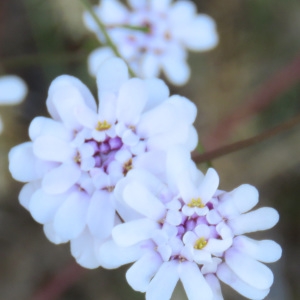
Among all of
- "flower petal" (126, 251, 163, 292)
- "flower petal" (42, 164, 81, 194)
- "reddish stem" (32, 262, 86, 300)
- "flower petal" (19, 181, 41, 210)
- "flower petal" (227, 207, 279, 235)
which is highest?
"flower petal" (42, 164, 81, 194)

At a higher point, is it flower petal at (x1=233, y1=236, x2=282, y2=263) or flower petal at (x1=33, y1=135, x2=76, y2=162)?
flower petal at (x1=33, y1=135, x2=76, y2=162)

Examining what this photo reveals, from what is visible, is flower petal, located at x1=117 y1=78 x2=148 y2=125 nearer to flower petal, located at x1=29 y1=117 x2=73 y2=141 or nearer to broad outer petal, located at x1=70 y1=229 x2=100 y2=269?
flower petal, located at x1=29 y1=117 x2=73 y2=141

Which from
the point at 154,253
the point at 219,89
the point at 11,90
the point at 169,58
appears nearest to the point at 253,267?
the point at 154,253

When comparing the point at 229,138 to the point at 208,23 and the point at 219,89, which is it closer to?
the point at 219,89

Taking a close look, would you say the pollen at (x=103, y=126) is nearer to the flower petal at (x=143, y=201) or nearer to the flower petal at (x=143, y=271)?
the flower petal at (x=143, y=201)

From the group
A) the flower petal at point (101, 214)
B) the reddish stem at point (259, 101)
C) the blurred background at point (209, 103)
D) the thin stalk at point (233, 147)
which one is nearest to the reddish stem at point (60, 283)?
the blurred background at point (209, 103)

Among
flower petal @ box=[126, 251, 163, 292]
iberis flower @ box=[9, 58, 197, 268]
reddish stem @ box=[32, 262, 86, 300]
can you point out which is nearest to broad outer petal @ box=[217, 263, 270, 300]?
flower petal @ box=[126, 251, 163, 292]

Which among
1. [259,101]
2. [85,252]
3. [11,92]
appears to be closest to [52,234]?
[85,252]

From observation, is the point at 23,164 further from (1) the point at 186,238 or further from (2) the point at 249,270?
(2) the point at 249,270
